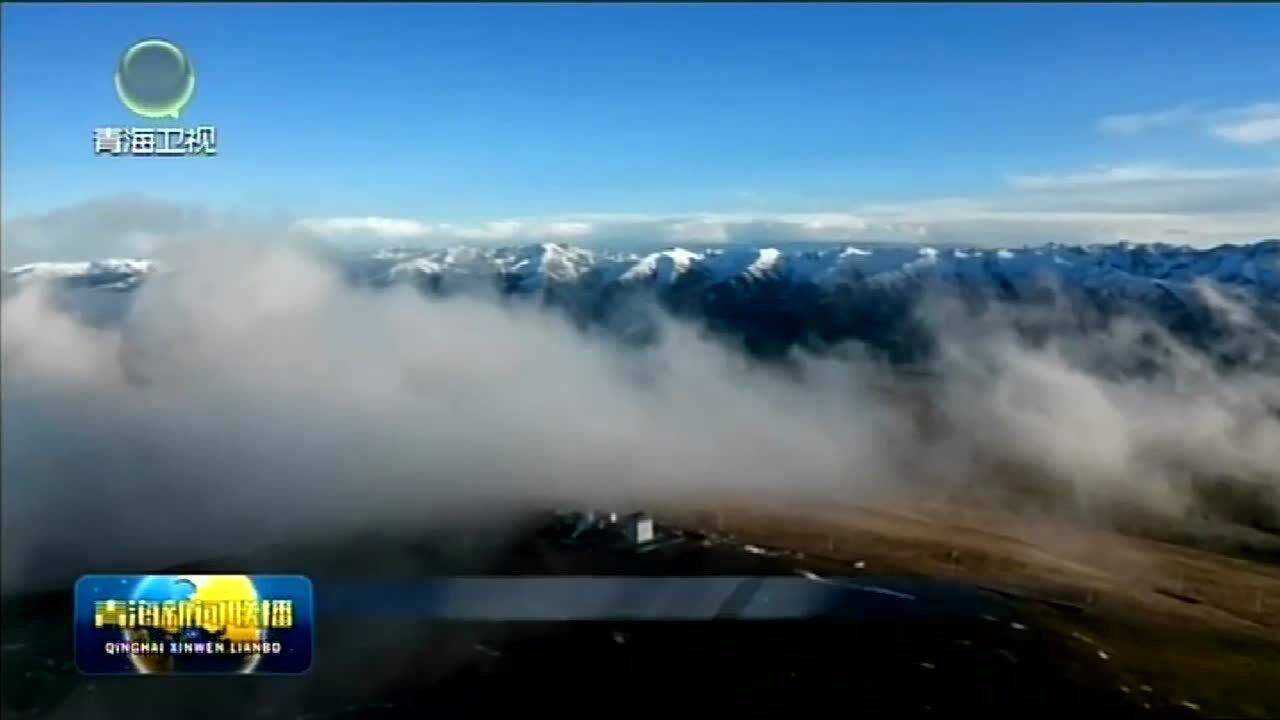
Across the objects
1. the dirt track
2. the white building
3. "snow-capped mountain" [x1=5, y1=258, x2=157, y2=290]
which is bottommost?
the dirt track

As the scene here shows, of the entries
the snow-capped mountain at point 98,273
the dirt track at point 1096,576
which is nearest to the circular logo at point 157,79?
the snow-capped mountain at point 98,273

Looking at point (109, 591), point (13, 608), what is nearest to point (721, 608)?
point (109, 591)

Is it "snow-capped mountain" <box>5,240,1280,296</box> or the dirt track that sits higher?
"snow-capped mountain" <box>5,240,1280,296</box>

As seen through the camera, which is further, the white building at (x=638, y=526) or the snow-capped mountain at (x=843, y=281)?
the snow-capped mountain at (x=843, y=281)

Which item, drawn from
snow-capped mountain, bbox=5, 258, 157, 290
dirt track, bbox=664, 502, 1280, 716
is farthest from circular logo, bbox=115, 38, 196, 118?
dirt track, bbox=664, 502, 1280, 716

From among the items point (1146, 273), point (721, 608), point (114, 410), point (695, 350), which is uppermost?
point (1146, 273)

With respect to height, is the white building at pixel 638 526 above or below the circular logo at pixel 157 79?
below

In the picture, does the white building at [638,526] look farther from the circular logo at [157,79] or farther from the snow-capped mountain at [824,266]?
the circular logo at [157,79]

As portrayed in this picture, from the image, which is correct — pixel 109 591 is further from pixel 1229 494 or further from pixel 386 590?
pixel 1229 494

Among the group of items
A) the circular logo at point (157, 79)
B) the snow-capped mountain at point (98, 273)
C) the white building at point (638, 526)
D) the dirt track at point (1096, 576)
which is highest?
the circular logo at point (157, 79)

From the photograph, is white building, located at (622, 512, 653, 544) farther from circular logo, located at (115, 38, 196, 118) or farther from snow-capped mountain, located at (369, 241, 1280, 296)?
circular logo, located at (115, 38, 196, 118)

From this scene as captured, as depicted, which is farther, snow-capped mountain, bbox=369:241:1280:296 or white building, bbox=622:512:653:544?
snow-capped mountain, bbox=369:241:1280:296
